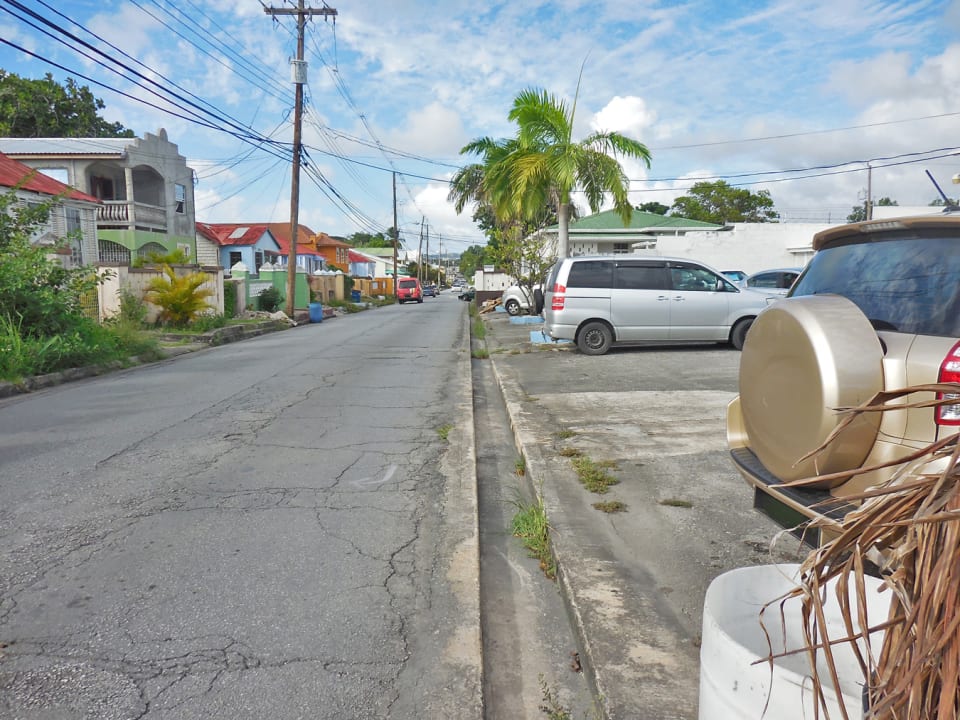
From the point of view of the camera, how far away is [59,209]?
26750mm

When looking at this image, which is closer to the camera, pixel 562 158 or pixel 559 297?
pixel 559 297

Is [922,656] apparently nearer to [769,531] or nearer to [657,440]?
[769,531]

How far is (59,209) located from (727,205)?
45558 millimetres

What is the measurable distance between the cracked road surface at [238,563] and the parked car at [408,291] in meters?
48.4

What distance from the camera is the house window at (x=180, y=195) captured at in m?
38.4

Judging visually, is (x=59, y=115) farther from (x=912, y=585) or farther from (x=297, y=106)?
(x=912, y=585)

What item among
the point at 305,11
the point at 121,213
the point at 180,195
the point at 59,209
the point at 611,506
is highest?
the point at 305,11

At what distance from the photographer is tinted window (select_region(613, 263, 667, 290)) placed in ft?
46.6

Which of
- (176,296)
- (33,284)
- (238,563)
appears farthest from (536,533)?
(176,296)

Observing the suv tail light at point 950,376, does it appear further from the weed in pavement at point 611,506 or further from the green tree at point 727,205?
the green tree at point 727,205

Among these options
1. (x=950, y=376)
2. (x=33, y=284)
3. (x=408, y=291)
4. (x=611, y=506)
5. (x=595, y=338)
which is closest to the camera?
(x=950, y=376)

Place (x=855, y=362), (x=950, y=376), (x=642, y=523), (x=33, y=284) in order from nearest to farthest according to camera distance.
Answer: (x=950, y=376) < (x=855, y=362) < (x=642, y=523) < (x=33, y=284)

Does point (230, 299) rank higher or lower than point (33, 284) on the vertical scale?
lower

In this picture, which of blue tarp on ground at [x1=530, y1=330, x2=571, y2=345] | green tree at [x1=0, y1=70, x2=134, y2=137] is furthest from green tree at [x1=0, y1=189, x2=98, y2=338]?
green tree at [x1=0, y1=70, x2=134, y2=137]
